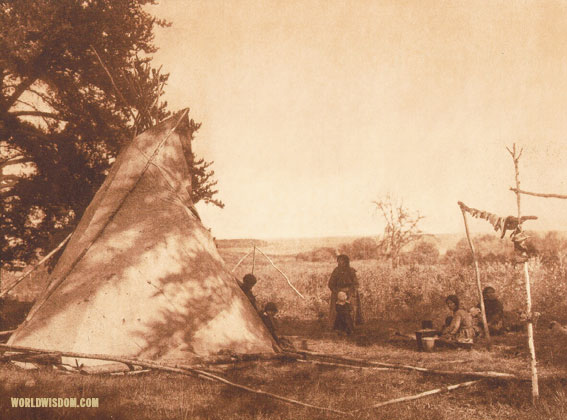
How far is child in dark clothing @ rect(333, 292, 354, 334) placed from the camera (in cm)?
1009

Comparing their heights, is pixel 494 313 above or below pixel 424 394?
above

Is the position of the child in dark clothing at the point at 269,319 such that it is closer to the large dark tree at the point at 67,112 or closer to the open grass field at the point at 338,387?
the open grass field at the point at 338,387

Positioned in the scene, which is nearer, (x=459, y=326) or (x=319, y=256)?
(x=459, y=326)

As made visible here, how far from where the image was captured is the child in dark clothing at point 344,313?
10094 millimetres

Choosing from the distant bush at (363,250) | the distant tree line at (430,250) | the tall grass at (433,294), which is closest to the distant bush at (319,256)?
the distant tree line at (430,250)

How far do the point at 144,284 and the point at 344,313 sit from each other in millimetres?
4903

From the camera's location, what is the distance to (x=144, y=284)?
676 cm

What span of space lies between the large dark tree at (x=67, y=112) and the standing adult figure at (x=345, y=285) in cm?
542

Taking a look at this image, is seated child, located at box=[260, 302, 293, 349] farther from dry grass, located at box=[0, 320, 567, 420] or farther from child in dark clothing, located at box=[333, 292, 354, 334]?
child in dark clothing, located at box=[333, 292, 354, 334]

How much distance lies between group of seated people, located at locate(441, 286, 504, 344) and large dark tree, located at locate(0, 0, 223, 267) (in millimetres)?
7088

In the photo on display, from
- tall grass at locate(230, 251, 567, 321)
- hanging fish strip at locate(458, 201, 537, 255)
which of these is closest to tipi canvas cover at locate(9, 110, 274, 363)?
hanging fish strip at locate(458, 201, 537, 255)

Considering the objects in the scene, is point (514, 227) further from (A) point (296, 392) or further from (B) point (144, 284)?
(B) point (144, 284)

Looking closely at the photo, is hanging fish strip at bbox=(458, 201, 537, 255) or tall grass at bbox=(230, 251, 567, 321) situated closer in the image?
hanging fish strip at bbox=(458, 201, 537, 255)

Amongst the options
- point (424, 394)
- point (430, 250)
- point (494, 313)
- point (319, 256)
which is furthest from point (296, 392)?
point (319, 256)
